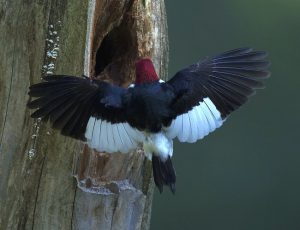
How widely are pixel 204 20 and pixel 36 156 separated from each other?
2243mm

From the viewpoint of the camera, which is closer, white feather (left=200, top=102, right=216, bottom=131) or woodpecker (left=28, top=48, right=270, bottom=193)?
woodpecker (left=28, top=48, right=270, bottom=193)

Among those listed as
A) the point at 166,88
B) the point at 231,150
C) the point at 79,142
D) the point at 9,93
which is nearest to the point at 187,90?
the point at 166,88

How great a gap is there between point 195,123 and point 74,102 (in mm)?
425

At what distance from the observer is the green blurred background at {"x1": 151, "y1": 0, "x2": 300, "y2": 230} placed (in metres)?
4.64

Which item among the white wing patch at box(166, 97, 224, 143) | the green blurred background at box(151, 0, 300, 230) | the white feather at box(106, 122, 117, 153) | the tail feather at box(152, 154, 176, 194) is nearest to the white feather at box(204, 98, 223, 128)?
the white wing patch at box(166, 97, 224, 143)

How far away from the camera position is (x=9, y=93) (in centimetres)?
268

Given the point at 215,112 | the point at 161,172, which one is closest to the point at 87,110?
the point at 161,172

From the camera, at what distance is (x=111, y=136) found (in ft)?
8.75

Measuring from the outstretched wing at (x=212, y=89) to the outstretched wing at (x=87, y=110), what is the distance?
0.57 ft

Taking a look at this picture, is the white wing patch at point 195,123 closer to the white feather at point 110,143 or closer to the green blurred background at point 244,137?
the white feather at point 110,143

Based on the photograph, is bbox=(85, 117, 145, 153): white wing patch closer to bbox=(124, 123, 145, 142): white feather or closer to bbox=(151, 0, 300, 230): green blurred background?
bbox=(124, 123, 145, 142): white feather

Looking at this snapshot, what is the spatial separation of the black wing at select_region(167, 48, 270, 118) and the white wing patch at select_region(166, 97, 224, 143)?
0.07ft

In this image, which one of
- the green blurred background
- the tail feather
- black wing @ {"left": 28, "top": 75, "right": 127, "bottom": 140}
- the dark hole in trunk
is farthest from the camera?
the green blurred background

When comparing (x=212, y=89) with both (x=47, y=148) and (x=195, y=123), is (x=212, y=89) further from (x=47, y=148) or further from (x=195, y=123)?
(x=47, y=148)
